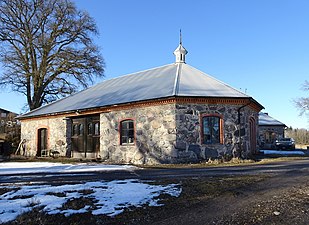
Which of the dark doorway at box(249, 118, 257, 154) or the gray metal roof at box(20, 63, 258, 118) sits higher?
the gray metal roof at box(20, 63, 258, 118)

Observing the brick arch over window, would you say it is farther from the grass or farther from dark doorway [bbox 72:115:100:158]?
the grass

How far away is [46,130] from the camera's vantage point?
1994cm

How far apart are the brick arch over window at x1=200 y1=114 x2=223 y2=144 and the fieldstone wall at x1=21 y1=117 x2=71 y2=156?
29.6 ft

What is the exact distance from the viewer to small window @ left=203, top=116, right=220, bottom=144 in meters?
14.1

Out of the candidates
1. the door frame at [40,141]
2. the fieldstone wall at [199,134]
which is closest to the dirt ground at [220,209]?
the fieldstone wall at [199,134]

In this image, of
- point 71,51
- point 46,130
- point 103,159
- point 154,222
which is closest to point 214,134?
point 103,159

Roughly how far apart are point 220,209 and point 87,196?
2.70 m

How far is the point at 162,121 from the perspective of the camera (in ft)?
46.2

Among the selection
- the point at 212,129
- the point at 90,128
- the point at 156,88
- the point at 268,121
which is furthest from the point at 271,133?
the point at 90,128

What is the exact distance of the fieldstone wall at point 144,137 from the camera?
13.8 meters

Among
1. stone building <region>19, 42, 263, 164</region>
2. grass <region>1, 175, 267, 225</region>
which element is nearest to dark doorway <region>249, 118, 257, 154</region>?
stone building <region>19, 42, 263, 164</region>

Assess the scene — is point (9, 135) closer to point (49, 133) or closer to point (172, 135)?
point (49, 133)

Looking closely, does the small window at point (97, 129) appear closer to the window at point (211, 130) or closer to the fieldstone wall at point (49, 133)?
the fieldstone wall at point (49, 133)

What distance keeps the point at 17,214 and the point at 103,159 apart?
1123 cm
